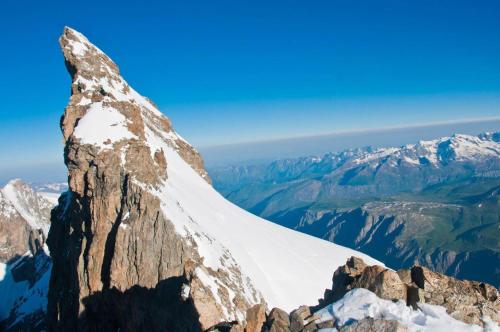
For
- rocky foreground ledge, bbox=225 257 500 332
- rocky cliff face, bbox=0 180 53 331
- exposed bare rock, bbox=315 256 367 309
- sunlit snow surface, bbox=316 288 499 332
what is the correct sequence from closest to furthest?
sunlit snow surface, bbox=316 288 499 332 < rocky foreground ledge, bbox=225 257 500 332 < exposed bare rock, bbox=315 256 367 309 < rocky cliff face, bbox=0 180 53 331

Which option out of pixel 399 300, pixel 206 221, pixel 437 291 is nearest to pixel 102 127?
pixel 206 221

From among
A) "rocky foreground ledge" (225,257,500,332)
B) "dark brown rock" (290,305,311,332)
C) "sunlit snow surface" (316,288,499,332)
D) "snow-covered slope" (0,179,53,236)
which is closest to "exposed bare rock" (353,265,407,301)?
"rocky foreground ledge" (225,257,500,332)

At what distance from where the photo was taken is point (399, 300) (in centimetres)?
2066

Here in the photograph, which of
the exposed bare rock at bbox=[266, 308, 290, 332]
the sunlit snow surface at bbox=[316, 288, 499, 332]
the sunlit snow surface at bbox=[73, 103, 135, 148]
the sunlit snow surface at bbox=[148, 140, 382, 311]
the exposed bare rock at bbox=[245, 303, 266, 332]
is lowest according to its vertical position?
the sunlit snow surface at bbox=[148, 140, 382, 311]

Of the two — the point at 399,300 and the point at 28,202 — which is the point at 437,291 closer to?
the point at 399,300

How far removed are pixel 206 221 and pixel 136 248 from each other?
20.7m

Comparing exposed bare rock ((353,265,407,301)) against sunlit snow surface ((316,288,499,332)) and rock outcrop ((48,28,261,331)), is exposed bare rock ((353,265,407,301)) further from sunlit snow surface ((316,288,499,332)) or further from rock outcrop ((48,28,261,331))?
rock outcrop ((48,28,261,331))

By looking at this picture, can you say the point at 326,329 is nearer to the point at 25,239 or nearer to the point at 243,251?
the point at 243,251

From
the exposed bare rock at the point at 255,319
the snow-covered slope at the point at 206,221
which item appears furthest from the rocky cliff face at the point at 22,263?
the exposed bare rock at the point at 255,319

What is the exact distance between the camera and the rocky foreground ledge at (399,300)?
1962cm

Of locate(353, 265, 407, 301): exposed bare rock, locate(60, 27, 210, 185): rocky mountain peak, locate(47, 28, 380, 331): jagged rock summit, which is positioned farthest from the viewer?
locate(60, 27, 210, 185): rocky mountain peak

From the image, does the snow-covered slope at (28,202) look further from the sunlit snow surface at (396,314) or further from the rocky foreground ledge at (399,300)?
the sunlit snow surface at (396,314)

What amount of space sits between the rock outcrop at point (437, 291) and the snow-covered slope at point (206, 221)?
24776mm

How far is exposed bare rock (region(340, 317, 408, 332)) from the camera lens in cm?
1841
